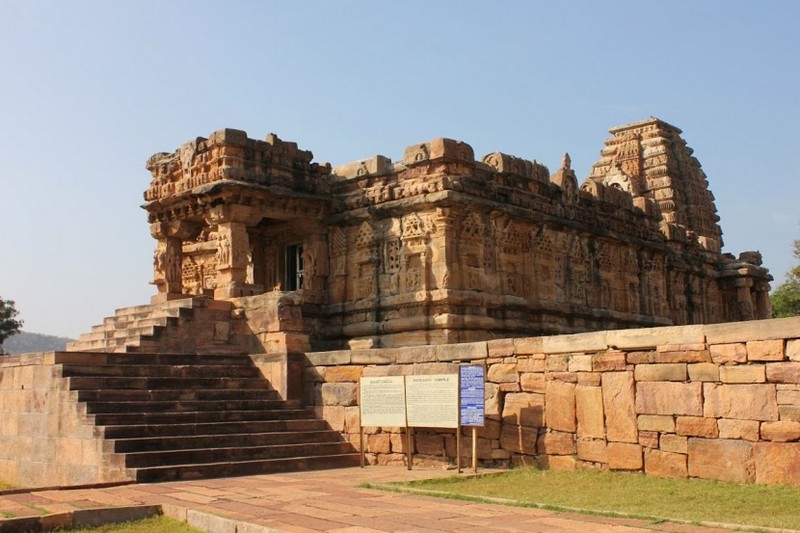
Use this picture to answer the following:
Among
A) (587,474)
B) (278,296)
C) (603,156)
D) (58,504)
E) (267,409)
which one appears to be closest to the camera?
(58,504)

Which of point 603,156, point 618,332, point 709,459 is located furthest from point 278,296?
point 603,156

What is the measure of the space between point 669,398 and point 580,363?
4.18 feet

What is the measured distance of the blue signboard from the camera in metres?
11.2

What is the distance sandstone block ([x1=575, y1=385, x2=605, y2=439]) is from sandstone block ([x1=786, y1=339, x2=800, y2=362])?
2.37 metres

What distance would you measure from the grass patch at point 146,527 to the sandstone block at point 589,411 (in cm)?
493

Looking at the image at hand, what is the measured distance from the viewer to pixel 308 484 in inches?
411

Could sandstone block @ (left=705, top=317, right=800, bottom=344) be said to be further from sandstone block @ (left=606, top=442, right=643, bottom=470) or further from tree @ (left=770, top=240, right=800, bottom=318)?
tree @ (left=770, top=240, right=800, bottom=318)

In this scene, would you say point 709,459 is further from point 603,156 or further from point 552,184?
point 603,156

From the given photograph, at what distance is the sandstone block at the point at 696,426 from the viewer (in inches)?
372

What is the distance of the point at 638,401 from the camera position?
10.2 m

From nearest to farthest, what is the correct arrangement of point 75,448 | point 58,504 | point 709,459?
1. point 58,504
2. point 709,459
3. point 75,448

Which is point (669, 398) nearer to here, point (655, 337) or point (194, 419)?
point (655, 337)

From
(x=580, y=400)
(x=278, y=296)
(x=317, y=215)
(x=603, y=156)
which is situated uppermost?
(x=603, y=156)

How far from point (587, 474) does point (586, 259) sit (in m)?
11.9
